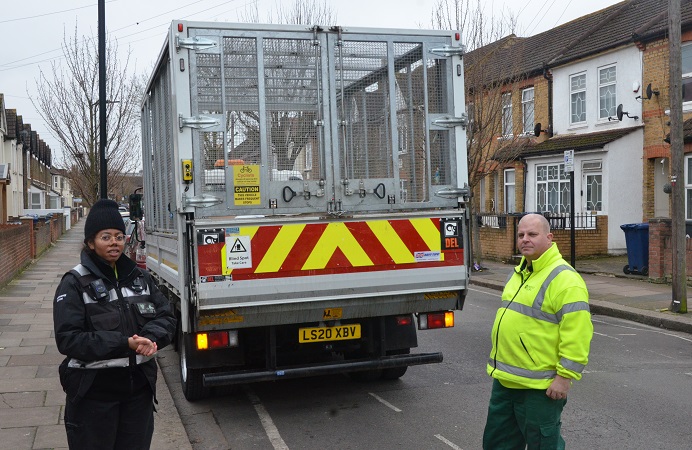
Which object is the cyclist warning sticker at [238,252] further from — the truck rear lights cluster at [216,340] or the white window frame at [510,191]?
the white window frame at [510,191]

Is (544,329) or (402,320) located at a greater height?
(544,329)

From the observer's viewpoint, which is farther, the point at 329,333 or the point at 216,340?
the point at 329,333

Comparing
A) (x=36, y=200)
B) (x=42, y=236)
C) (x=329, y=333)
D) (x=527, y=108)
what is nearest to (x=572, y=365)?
(x=329, y=333)

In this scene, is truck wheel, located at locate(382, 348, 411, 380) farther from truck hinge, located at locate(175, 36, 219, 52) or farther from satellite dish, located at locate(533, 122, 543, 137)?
satellite dish, located at locate(533, 122, 543, 137)

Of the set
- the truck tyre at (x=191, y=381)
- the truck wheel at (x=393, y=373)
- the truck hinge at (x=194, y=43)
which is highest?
the truck hinge at (x=194, y=43)

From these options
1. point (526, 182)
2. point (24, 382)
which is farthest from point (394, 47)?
point (526, 182)

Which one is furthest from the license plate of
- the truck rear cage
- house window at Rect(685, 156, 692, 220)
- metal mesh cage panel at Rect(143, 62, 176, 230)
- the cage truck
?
house window at Rect(685, 156, 692, 220)

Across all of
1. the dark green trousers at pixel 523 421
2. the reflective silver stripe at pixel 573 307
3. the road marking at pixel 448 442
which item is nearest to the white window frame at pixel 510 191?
the road marking at pixel 448 442

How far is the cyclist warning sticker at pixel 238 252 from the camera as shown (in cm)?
561

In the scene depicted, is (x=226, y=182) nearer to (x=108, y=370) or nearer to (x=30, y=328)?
(x=108, y=370)

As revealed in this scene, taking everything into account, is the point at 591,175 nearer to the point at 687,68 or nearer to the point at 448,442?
the point at 687,68

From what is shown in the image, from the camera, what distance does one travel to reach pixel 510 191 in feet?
85.6

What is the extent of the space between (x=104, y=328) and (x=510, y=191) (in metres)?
23.7

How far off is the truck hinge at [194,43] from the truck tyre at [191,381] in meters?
2.50
